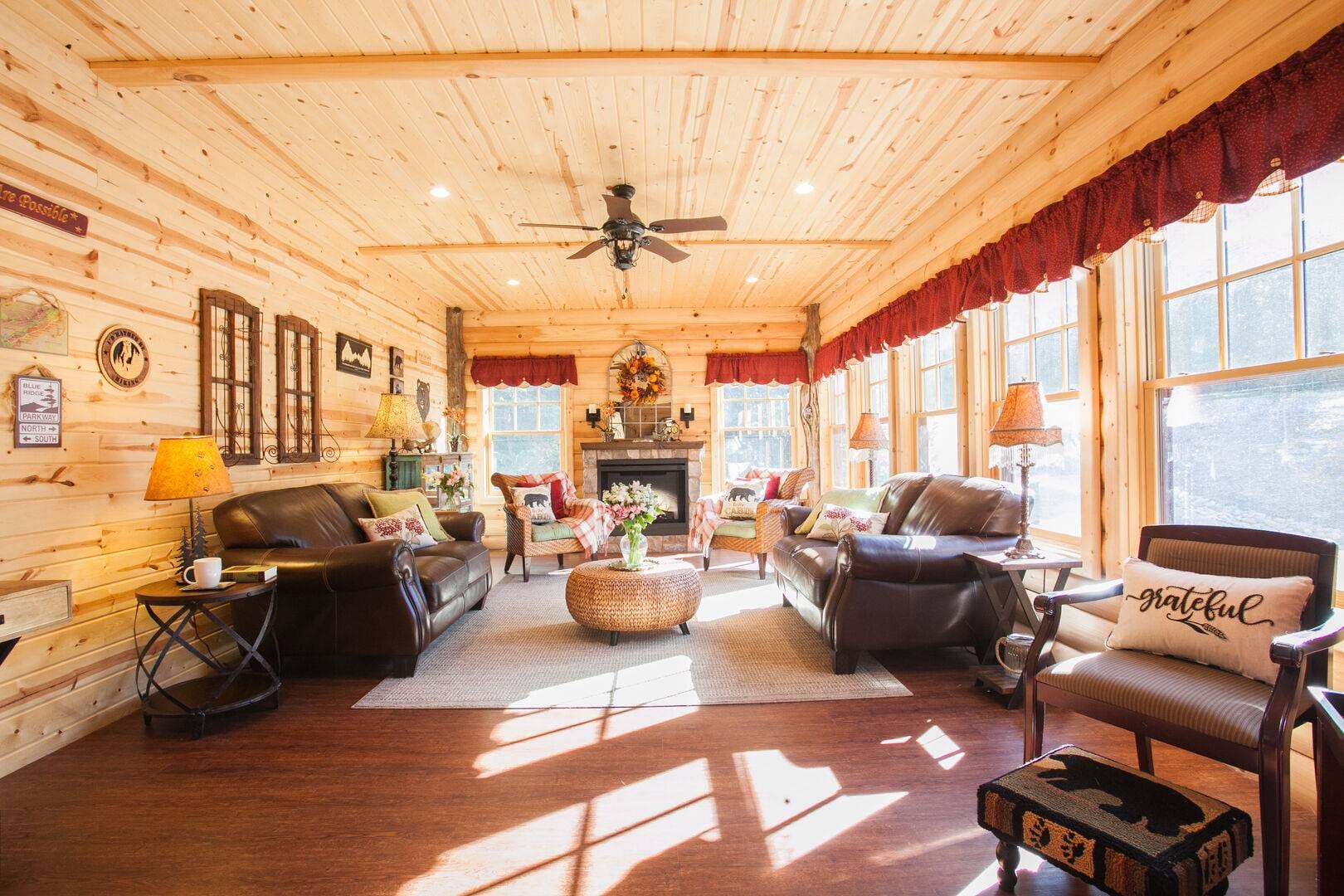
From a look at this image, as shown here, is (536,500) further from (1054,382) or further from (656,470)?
(1054,382)

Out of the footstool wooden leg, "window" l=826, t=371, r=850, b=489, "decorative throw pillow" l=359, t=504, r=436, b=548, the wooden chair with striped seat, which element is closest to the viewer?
the wooden chair with striped seat

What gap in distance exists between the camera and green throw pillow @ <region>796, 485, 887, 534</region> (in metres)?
4.09

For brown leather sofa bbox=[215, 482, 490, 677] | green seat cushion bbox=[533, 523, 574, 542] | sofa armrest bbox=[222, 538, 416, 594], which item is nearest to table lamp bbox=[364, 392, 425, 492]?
green seat cushion bbox=[533, 523, 574, 542]

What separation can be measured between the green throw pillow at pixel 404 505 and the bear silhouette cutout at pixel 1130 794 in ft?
12.1

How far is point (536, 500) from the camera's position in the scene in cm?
546

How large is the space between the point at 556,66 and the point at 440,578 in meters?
2.56

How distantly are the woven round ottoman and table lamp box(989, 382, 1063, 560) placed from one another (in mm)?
1685

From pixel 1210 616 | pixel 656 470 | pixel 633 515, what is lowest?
pixel 1210 616

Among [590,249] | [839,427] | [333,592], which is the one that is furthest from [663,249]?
[839,427]

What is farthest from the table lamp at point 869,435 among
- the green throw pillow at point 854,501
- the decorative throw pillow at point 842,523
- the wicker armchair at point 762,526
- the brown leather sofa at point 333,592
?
the brown leather sofa at point 333,592

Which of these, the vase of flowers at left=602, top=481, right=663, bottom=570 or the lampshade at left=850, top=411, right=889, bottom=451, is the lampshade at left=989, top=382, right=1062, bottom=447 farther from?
the lampshade at left=850, top=411, right=889, bottom=451

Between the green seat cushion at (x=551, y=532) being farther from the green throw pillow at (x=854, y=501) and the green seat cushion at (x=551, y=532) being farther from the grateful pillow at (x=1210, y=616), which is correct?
the grateful pillow at (x=1210, y=616)

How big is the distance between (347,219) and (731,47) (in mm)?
3098

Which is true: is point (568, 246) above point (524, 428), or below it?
above
